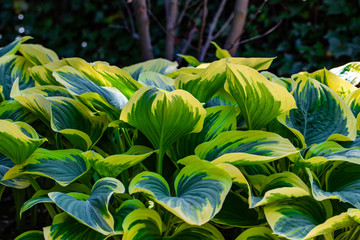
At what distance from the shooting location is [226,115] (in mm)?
940

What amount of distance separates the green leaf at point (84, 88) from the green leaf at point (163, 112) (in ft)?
0.33

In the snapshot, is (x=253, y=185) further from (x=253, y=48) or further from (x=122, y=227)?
(x=253, y=48)

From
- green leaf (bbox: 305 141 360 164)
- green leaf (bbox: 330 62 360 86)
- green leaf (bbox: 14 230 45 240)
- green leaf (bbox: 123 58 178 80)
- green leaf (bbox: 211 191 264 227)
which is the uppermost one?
green leaf (bbox: 123 58 178 80)

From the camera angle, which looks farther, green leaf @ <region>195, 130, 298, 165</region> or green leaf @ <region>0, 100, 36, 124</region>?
green leaf @ <region>0, 100, 36, 124</region>

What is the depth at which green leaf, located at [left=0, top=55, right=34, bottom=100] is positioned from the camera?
4.18 feet

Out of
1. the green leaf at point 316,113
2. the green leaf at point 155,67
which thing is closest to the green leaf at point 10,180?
the green leaf at point 155,67

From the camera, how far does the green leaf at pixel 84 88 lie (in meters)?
0.92

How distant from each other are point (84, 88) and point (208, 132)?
1.05 ft

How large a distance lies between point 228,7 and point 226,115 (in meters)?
2.30

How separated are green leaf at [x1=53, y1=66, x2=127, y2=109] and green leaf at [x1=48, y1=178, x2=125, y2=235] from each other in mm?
210

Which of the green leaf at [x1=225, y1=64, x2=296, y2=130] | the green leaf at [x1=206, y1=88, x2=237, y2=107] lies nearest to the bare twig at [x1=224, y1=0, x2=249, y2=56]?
the green leaf at [x1=206, y1=88, x2=237, y2=107]

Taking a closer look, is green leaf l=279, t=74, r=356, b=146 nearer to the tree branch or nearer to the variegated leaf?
the variegated leaf

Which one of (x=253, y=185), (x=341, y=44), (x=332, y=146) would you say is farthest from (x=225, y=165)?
(x=341, y=44)

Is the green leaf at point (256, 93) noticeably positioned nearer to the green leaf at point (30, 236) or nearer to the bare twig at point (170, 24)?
the green leaf at point (30, 236)
